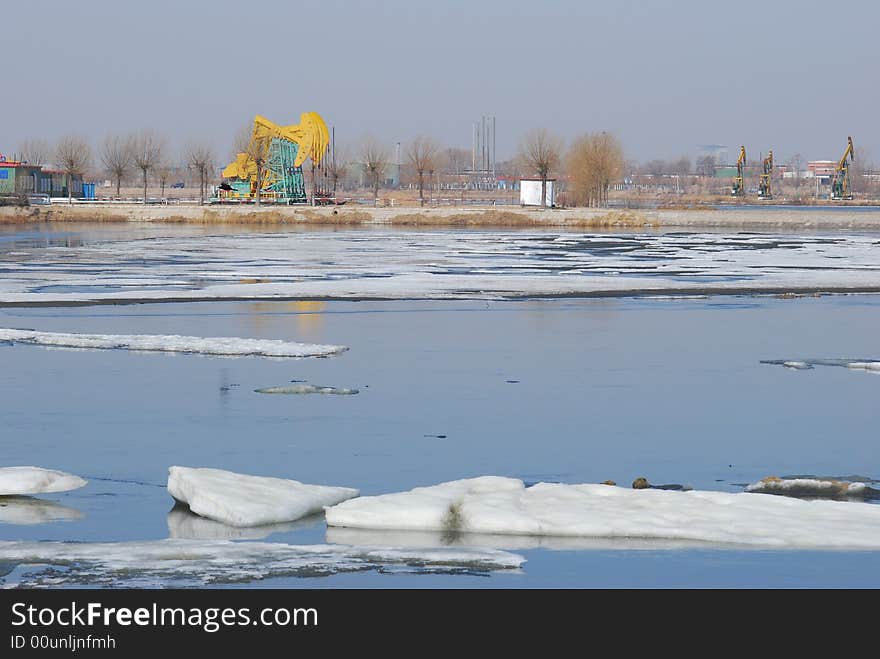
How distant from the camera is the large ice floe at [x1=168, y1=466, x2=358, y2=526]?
8562mm

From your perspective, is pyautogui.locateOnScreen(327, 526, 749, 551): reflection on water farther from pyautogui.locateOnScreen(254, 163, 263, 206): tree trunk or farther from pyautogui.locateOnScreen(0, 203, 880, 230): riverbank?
pyautogui.locateOnScreen(254, 163, 263, 206): tree trunk

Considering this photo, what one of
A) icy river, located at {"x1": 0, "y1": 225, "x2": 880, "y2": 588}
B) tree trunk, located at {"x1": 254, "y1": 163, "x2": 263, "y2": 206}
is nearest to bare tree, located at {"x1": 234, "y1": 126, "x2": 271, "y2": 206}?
tree trunk, located at {"x1": 254, "y1": 163, "x2": 263, "y2": 206}

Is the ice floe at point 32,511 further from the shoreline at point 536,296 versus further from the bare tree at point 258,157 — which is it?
the bare tree at point 258,157

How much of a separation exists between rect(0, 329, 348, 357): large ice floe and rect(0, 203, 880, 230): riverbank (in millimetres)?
48799

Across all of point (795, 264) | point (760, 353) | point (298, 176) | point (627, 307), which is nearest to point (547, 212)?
point (298, 176)

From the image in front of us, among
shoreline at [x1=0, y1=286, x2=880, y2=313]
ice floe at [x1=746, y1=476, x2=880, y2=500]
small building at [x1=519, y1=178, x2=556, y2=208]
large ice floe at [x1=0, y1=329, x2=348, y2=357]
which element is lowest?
ice floe at [x1=746, y1=476, x2=880, y2=500]

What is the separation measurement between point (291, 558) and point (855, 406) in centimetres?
726

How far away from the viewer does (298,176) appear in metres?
85.5

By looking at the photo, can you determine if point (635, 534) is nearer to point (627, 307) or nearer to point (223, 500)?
point (223, 500)

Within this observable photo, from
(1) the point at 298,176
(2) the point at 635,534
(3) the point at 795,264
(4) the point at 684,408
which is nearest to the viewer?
(2) the point at 635,534

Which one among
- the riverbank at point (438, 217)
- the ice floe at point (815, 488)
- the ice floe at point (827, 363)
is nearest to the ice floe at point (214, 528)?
the ice floe at point (815, 488)

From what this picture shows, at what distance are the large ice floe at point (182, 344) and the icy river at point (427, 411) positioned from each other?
64 mm

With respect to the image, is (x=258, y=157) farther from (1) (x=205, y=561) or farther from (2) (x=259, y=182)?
(1) (x=205, y=561)

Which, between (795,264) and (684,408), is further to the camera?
(795,264)
